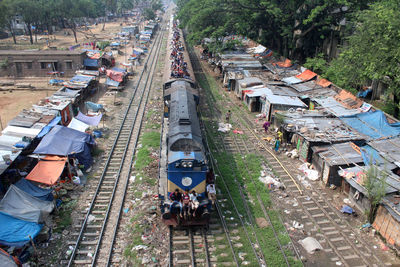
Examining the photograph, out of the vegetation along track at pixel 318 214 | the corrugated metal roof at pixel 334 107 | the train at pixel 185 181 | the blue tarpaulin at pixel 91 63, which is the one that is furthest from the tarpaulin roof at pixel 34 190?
the blue tarpaulin at pixel 91 63

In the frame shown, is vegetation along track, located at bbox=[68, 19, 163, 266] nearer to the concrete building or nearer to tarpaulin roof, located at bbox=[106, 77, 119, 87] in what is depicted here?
tarpaulin roof, located at bbox=[106, 77, 119, 87]

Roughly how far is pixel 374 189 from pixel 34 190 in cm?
1423

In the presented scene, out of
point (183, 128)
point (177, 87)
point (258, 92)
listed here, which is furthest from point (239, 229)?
point (258, 92)

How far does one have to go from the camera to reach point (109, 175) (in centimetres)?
1648

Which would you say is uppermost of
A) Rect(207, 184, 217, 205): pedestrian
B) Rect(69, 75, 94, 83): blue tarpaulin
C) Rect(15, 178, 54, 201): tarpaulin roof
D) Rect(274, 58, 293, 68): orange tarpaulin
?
Rect(274, 58, 293, 68): orange tarpaulin

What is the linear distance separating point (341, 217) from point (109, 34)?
240 feet

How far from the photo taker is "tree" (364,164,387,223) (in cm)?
1220

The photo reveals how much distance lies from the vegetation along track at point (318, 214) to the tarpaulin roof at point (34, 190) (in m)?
9.18

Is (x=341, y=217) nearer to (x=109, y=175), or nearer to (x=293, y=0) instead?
(x=109, y=175)

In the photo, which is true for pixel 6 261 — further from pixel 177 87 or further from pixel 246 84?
pixel 246 84

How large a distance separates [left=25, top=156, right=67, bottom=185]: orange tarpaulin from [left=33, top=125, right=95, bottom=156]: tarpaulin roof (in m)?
0.46

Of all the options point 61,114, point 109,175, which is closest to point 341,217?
point 109,175

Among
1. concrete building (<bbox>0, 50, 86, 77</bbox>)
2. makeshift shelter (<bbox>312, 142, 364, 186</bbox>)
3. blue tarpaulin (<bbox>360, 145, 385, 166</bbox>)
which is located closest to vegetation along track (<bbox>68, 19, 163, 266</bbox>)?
makeshift shelter (<bbox>312, 142, 364, 186</bbox>)

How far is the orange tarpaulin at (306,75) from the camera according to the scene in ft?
88.9
